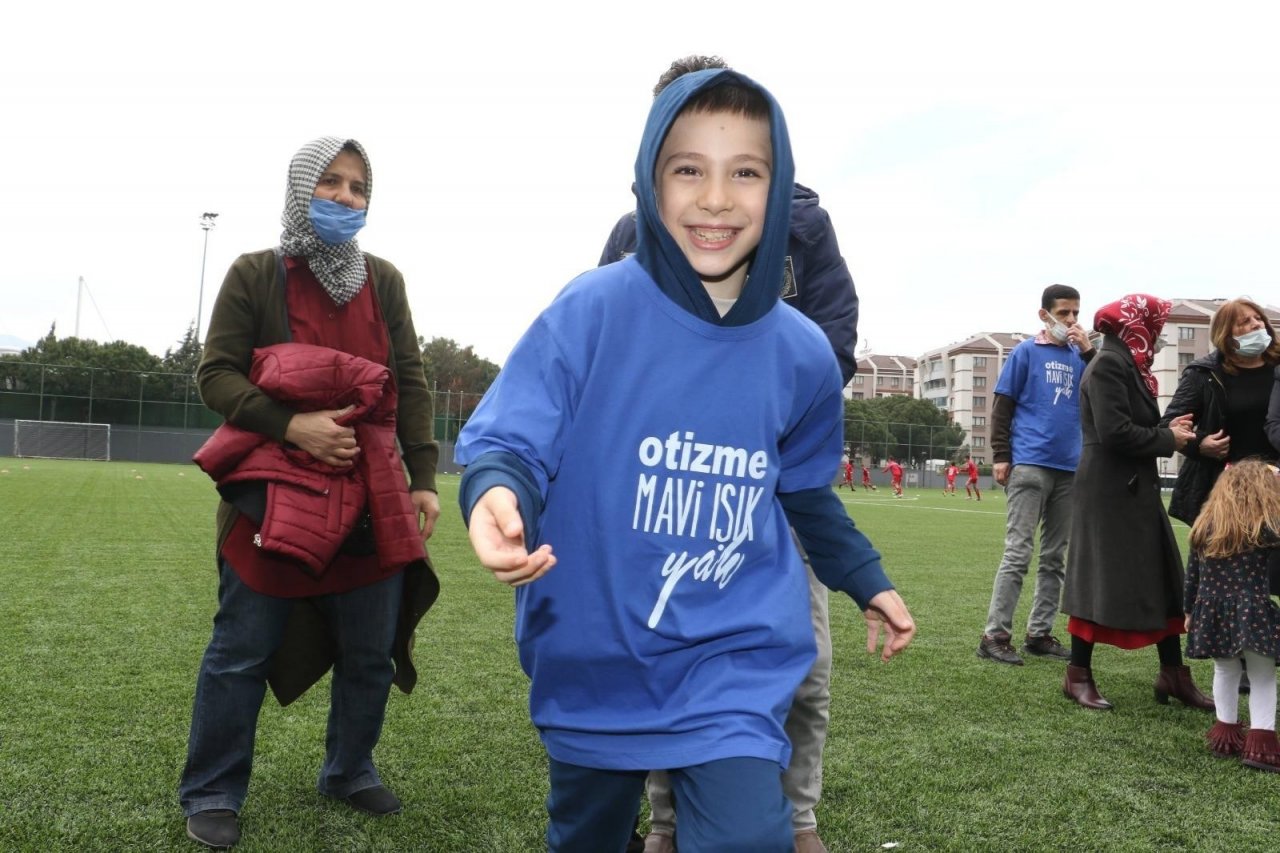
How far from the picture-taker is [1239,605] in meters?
4.24

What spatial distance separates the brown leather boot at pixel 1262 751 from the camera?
3998mm

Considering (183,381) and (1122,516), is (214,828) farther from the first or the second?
(183,381)

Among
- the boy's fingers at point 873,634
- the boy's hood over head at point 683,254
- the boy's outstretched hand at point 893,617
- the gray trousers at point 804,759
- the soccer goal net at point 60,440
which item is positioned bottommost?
the soccer goal net at point 60,440

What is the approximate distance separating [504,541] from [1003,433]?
18.4 feet

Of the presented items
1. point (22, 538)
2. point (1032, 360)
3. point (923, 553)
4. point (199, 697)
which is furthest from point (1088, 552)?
point (22, 538)

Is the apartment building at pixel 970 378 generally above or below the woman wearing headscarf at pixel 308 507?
above

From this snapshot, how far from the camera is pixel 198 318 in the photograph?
2498 inches

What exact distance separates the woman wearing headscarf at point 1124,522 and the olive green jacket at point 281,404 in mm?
3205

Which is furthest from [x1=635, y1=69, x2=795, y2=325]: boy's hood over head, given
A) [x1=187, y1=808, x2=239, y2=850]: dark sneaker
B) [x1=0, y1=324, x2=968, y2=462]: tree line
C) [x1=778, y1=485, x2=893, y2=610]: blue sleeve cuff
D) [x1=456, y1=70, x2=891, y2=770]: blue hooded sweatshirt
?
[x1=0, y1=324, x2=968, y2=462]: tree line

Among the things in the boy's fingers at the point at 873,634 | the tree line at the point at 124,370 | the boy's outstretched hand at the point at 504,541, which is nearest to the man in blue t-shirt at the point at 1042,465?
the boy's fingers at the point at 873,634

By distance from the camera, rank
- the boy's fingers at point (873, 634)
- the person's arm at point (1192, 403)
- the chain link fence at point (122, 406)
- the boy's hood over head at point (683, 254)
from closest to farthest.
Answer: the boy's hood over head at point (683, 254), the boy's fingers at point (873, 634), the person's arm at point (1192, 403), the chain link fence at point (122, 406)

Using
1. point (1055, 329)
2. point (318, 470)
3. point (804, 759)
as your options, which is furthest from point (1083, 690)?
point (318, 470)

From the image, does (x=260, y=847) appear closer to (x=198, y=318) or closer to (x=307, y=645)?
(x=307, y=645)

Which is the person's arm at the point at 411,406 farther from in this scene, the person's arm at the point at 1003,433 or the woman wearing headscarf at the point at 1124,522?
the person's arm at the point at 1003,433
